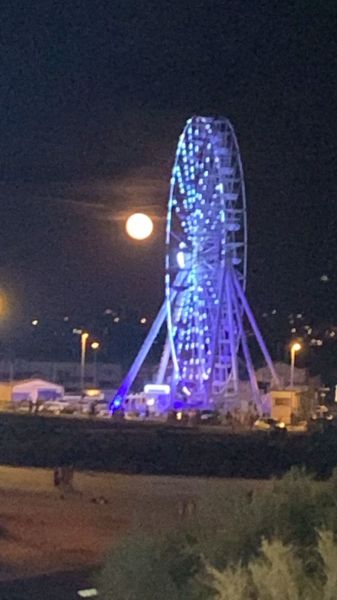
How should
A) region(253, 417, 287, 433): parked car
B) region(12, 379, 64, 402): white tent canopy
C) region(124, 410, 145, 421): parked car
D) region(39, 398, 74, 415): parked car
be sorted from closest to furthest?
region(253, 417, 287, 433): parked car
region(124, 410, 145, 421): parked car
region(39, 398, 74, 415): parked car
region(12, 379, 64, 402): white tent canopy

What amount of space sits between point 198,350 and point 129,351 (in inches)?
2635

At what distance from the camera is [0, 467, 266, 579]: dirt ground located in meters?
13.8

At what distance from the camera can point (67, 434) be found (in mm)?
36969

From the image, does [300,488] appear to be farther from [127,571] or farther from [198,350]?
[198,350]

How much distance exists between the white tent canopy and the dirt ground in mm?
56448

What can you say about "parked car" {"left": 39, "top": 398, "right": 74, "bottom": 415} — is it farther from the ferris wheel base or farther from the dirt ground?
the dirt ground

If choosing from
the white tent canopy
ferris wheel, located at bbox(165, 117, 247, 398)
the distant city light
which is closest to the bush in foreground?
ferris wheel, located at bbox(165, 117, 247, 398)

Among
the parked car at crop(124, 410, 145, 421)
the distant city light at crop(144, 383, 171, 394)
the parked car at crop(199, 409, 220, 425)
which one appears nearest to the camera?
the parked car at crop(199, 409, 220, 425)

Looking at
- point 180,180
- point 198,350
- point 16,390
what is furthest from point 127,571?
point 16,390

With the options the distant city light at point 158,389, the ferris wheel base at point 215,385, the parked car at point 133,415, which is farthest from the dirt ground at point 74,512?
the distant city light at point 158,389

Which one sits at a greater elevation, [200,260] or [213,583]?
[200,260]

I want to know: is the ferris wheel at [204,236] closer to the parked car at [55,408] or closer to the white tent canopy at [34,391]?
the parked car at [55,408]

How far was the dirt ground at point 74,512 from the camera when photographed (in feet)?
45.3

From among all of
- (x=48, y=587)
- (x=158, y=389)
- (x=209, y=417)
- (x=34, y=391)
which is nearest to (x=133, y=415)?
(x=158, y=389)
